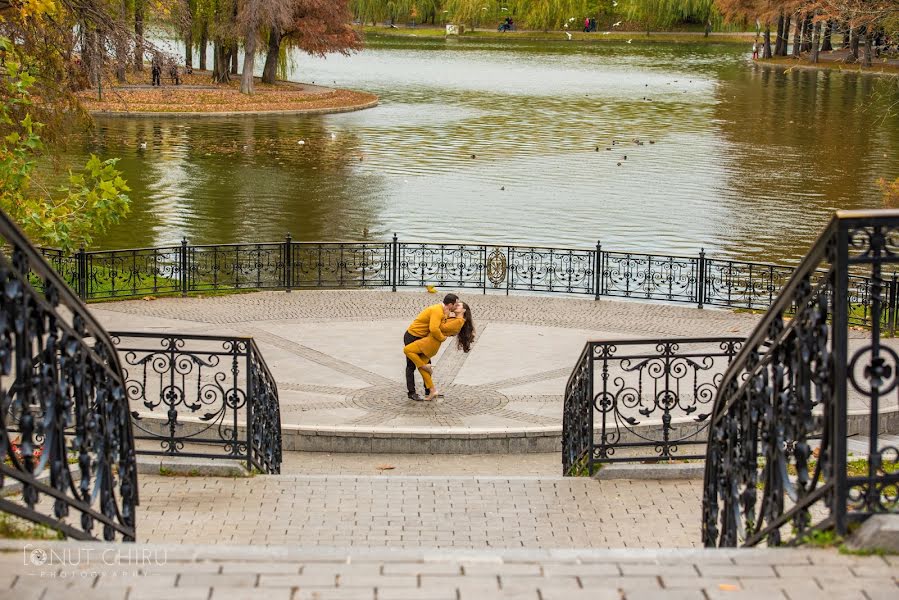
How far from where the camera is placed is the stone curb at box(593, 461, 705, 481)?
1070 centimetres

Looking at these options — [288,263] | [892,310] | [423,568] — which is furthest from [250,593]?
[288,263]

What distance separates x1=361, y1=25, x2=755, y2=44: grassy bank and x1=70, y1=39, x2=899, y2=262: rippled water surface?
1724 inches

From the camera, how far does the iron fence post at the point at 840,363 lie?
16.7 ft

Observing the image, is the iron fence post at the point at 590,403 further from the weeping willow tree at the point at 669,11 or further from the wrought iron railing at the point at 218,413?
the weeping willow tree at the point at 669,11

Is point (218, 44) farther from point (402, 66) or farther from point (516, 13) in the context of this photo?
point (516, 13)

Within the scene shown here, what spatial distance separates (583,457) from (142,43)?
39.0 feet

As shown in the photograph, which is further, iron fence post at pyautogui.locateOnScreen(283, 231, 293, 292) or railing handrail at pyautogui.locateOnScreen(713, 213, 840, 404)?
iron fence post at pyautogui.locateOnScreen(283, 231, 293, 292)

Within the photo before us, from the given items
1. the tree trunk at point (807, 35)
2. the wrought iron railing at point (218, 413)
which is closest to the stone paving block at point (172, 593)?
the wrought iron railing at point (218, 413)

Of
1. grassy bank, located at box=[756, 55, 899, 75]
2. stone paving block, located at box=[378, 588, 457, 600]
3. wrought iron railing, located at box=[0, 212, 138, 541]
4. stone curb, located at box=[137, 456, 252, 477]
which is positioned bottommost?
stone curb, located at box=[137, 456, 252, 477]

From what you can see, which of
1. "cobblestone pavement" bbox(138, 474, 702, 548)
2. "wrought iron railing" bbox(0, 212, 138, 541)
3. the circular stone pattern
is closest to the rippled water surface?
the circular stone pattern

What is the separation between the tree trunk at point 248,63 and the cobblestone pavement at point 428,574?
54.1 meters

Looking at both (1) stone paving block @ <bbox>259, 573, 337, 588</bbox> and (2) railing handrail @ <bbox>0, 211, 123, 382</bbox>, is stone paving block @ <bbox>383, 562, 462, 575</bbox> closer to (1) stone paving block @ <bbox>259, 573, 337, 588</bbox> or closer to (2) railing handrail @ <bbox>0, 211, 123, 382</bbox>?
(1) stone paving block @ <bbox>259, 573, 337, 588</bbox>

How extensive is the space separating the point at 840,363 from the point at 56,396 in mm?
3545

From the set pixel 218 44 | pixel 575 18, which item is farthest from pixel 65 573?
pixel 575 18
